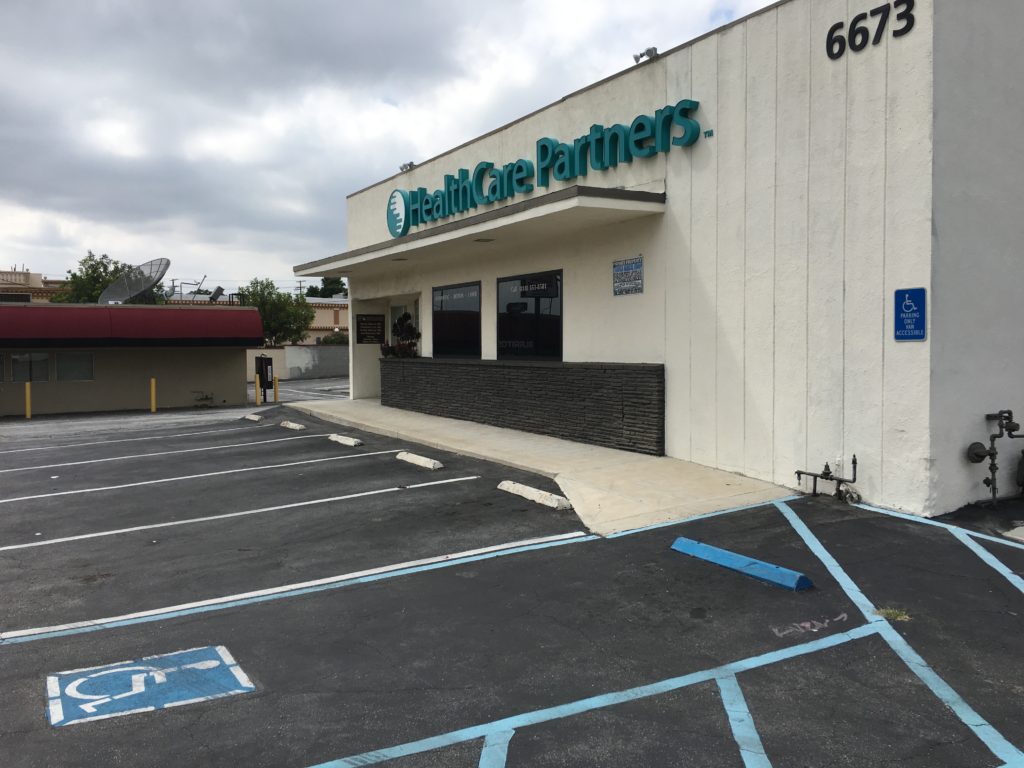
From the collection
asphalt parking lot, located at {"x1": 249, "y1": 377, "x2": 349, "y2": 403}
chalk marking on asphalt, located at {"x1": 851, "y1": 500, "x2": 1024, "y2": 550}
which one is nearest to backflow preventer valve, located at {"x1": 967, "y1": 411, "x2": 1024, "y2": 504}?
chalk marking on asphalt, located at {"x1": 851, "y1": 500, "x2": 1024, "y2": 550}

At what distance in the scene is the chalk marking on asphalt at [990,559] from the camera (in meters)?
6.06

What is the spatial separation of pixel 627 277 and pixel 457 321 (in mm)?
6149

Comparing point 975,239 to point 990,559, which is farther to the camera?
point 975,239

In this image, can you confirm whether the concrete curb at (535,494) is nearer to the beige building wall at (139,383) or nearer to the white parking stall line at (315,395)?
the white parking stall line at (315,395)

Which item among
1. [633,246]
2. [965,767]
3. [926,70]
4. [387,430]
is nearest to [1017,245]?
[926,70]

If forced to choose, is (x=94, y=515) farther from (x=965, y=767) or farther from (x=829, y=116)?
(x=829, y=116)

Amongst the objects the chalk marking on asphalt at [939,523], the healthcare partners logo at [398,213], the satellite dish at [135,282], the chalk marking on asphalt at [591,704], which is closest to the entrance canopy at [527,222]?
the healthcare partners logo at [398,213]

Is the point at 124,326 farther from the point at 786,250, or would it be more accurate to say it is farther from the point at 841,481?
the point at 841,481

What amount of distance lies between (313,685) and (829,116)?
814cm

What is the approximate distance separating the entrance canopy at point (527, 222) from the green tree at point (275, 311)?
111ft

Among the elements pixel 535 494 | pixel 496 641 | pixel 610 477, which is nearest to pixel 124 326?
pixel 535 494

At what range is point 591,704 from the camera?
425 centimetres

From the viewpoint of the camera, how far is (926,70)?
25.4 feet

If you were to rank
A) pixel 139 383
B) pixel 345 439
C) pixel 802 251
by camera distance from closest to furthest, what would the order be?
pixel 802 251 → pixel 345 439 → pixel 139 383
